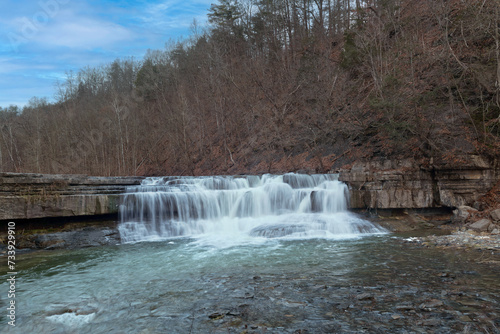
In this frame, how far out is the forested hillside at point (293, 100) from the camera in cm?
1298

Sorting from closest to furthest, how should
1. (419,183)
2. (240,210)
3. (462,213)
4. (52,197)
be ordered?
1. (52,197)
2. (462,213)
3. (419,183)
4. (240,210)

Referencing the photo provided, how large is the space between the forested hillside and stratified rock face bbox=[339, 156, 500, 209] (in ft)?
2.35

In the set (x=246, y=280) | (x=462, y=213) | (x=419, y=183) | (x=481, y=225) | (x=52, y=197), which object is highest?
(x=52, y=197)

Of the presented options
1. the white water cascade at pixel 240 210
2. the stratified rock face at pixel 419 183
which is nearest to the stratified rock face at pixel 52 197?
the white water cascade at pixel 240 210

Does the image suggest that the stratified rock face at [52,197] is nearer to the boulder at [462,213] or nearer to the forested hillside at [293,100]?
the forested hillside at [293,100]

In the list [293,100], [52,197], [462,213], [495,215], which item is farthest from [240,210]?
[293,100]

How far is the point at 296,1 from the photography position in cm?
3062

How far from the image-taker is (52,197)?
1132cm

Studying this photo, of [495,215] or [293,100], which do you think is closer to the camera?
[495,215]

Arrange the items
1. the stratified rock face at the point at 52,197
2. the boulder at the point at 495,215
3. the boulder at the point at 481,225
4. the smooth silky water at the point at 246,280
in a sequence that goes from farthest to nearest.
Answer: the stratified rock face at the point at 52,197 < the boulder at the point at 495,215 < the boulder at the point at 481,225 < the smooth silky water at the point at 246,280

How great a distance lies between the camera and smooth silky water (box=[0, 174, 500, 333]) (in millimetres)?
4457

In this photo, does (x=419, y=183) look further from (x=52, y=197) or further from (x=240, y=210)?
(x=52, y=197)

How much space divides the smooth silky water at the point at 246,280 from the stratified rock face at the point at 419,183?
4.39ft

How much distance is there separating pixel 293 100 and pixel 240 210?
1396 cm
